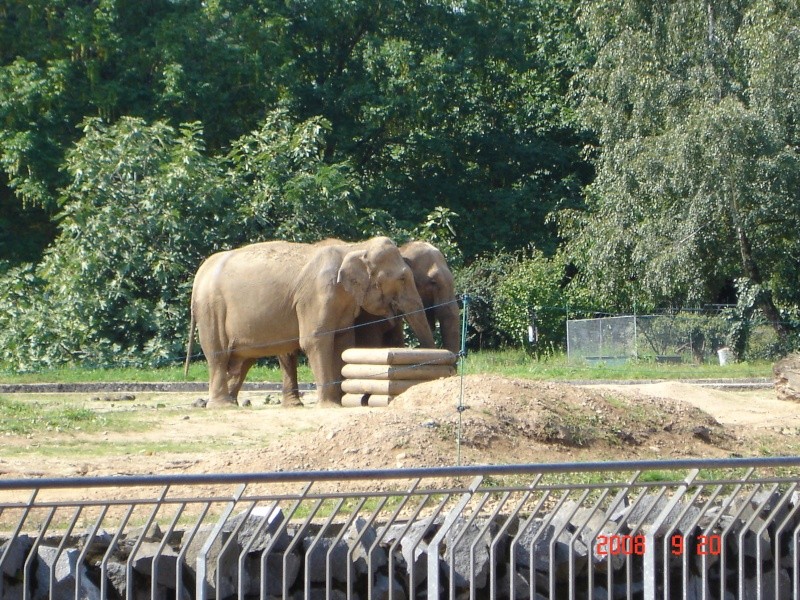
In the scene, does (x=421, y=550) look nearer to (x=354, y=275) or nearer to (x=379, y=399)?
(x=379, y=399)

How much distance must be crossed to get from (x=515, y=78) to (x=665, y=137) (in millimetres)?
13539

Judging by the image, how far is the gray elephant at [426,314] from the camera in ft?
61.2

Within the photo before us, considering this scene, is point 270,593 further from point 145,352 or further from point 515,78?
point 515,78

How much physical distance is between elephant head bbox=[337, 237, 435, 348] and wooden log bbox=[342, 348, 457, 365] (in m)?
1.17

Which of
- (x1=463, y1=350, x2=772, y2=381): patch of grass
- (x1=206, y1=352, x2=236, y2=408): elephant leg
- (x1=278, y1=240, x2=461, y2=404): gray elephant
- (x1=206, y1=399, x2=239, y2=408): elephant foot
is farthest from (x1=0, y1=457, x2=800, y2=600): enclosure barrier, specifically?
(x1=463, y1=350, x2=772, y2=381): patch of grass

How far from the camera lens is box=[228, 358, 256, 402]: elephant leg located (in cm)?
1916

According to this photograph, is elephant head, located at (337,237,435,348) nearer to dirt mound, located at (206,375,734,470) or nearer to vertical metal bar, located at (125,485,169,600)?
dirt mound, located at (206,375,734,470)

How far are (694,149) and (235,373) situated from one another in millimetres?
15999

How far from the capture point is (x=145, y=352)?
95.4 ft

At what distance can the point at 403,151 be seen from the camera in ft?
141

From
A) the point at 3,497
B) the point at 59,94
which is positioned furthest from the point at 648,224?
the point at 3,497
